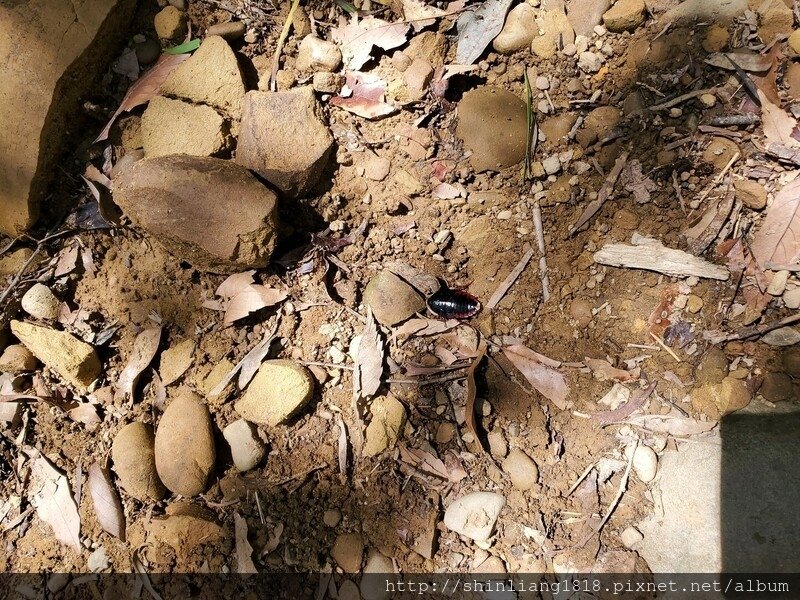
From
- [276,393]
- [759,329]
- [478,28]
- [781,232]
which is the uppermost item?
[478,28]

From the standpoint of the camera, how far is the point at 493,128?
208 cm

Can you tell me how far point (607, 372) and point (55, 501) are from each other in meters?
2.18

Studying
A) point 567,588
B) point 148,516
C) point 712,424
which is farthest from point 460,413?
point 148,516

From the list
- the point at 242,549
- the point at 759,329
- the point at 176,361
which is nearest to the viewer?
the point at 759,329

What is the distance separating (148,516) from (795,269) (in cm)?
248

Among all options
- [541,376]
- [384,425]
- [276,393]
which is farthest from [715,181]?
[276,393]

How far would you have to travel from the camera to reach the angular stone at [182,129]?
6.81ft

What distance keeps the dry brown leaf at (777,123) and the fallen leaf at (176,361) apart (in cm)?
229

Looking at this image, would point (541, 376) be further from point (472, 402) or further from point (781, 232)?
point (781, 232)

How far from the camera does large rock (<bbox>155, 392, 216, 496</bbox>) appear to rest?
1.95 m

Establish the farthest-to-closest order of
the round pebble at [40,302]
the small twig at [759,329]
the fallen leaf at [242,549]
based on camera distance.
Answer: the round pebble at [40,302]
the fallen leaf at [242,549]
the small twig at [759,329]

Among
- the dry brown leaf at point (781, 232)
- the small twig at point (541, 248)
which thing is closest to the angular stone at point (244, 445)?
the small twig at point (541, 248)

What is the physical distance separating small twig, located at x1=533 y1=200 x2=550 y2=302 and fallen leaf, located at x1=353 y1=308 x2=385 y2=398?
0.66 meters

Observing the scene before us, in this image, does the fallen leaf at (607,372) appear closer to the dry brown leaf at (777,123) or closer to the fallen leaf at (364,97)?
the dry brown leaf at (777,123)
